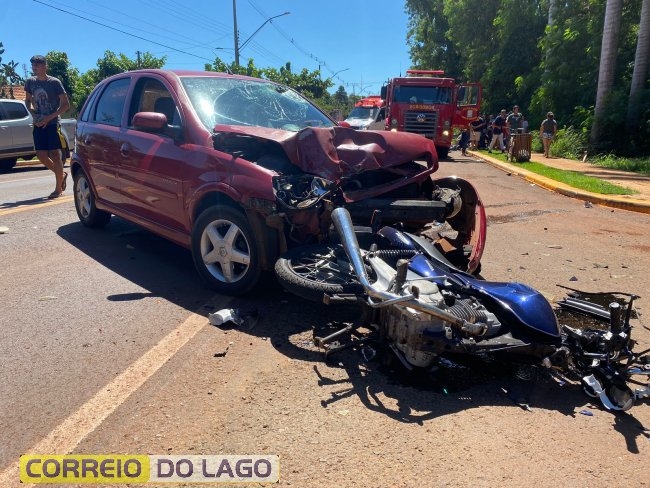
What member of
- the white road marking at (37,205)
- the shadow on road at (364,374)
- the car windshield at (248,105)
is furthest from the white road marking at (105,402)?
the white road marking at (37,205)

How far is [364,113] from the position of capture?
2612 centimetres

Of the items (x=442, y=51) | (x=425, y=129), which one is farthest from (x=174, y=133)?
(x=442, y=51)

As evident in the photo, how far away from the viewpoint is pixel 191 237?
4648 millimetres

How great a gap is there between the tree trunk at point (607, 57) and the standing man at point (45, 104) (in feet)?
51.9

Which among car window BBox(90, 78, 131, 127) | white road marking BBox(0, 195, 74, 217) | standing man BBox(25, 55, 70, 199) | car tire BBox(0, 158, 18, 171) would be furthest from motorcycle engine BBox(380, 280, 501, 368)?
car tire BBox(0, 158, 18, 171)

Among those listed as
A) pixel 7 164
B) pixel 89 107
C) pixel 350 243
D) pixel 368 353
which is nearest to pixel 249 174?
pixel 350 243

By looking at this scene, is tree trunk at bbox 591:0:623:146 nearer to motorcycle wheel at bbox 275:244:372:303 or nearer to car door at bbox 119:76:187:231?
car door at bbox 119:76:187:231

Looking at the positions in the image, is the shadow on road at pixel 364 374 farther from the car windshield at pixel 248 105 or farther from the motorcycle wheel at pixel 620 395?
the car windshield at pixel 248 105

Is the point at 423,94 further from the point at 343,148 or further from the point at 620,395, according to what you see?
the point at 620,395

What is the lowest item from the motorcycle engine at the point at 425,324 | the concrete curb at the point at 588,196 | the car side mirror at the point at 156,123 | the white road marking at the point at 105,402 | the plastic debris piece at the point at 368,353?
the concrete curb at the point at 588,196

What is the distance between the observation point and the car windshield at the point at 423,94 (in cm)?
1933

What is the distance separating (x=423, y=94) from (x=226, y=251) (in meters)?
16.6

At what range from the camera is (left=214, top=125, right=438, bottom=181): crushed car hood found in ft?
14.0

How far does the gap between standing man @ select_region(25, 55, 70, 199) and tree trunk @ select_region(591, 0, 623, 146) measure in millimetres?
15823
